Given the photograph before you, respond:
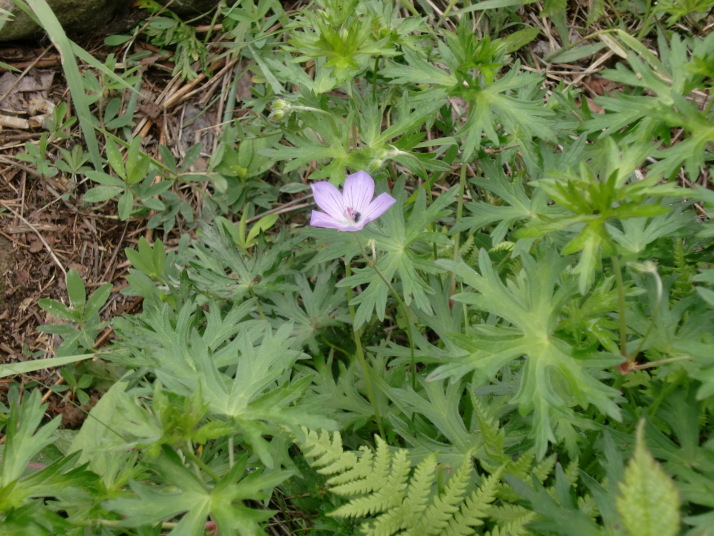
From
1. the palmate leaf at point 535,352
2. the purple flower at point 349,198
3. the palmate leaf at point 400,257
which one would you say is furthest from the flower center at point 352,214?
the palmate leaf at point 535,352

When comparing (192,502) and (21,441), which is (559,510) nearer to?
(192,502)

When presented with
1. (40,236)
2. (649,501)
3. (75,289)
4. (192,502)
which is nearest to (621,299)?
(649,501)

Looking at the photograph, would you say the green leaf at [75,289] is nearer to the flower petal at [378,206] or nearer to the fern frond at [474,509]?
the flower petal at [378,206]

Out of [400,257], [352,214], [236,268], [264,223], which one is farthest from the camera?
[264,223]

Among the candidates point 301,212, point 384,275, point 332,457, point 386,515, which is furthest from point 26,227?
point 386,515

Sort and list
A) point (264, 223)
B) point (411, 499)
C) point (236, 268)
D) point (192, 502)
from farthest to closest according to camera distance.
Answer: point (264, 223), point (236, 268), point (411, 499), point (192, 502)

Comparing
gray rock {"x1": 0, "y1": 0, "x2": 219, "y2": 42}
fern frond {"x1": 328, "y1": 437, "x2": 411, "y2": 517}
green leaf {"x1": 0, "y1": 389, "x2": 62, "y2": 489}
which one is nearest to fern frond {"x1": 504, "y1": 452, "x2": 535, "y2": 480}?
fern frond {"x1": 328, "y1": 437, "x2": 411, "y2": 517}

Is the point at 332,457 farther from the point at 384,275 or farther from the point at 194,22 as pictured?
the point at 194,22
